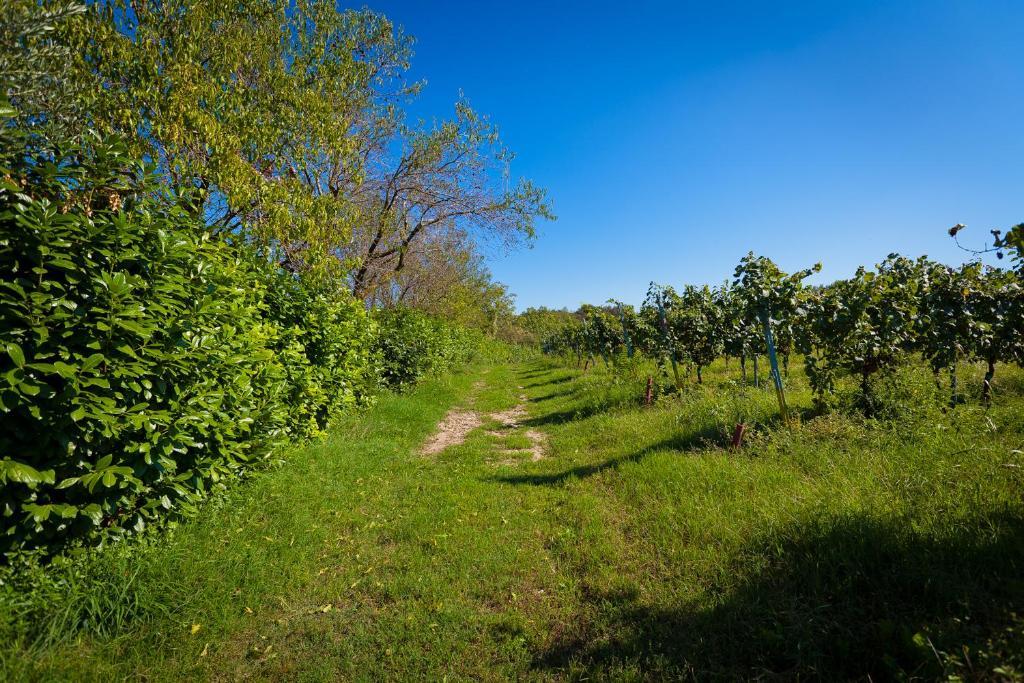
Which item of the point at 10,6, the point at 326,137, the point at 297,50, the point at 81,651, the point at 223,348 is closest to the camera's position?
the point at 81,651

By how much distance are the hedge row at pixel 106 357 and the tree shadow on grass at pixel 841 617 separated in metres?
3.74

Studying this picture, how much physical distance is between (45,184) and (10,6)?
3691mm

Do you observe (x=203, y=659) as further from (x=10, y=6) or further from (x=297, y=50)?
(x=297, y=50)

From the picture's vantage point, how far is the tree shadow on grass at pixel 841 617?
8.43 feet

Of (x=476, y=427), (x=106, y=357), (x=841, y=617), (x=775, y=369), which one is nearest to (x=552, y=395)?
(x=476, y=427)

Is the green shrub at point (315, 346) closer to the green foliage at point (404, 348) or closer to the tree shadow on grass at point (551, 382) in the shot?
the green foliage at point (404, 348)

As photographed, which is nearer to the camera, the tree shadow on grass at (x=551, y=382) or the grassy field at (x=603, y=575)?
the grassy field at (x=603, y=575)

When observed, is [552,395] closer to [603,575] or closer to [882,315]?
[882,315]

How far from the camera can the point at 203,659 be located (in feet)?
10.0

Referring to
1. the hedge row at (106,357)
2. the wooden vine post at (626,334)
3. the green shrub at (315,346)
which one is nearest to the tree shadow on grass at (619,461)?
the green shrub at (315,346)

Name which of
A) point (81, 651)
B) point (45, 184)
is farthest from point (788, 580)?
point (45, 184)

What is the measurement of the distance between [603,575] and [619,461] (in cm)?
342

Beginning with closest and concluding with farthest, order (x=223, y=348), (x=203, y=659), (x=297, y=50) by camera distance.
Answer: (x=203, y=659)
(x=223, y=348)
(x=297, y=50)

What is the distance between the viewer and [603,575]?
4141mm
